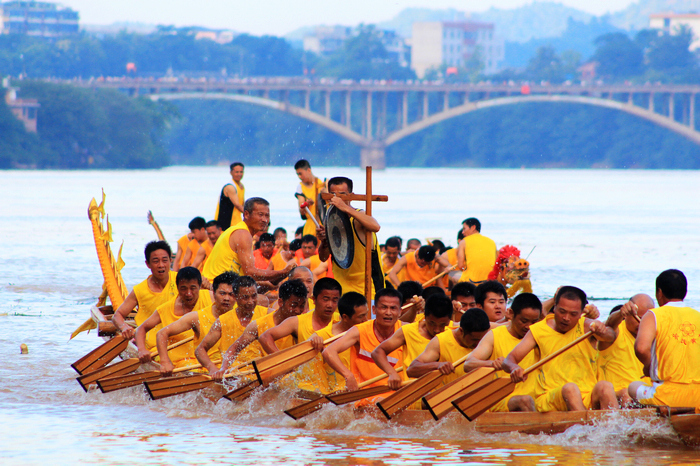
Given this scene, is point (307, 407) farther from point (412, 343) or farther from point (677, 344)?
point (677, 344)

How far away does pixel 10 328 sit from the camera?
13367mm

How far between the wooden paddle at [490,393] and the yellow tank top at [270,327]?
178cm

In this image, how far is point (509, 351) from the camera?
707cm

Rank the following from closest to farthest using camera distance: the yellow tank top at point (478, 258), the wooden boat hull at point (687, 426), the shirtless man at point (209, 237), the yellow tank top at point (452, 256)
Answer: the wooden boat hull at point (687, 426) < the yellow tank top at point (478, 258) < the shirtless man at point (209, 237) < the yellow tank top at point (452, 256)

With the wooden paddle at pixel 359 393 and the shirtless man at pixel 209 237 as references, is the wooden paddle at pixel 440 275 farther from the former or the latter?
the wooden paddle at pixel 359 393

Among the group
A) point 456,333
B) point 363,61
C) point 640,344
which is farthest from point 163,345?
point 363,61

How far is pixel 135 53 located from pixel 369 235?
103709mm

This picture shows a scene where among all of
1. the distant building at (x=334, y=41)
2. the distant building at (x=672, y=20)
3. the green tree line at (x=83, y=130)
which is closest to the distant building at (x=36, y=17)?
the distant building at (x=334, y=41)

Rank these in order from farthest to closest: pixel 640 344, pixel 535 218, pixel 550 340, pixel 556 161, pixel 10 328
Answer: pixel 556 161 → pixel 535 218 → pixel 10 328 → pixel 550 340 → pixel 640 344

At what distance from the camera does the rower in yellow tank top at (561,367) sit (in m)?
6.88

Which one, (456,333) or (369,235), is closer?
(456,333)

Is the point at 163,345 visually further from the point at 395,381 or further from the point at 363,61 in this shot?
the point at 363,61

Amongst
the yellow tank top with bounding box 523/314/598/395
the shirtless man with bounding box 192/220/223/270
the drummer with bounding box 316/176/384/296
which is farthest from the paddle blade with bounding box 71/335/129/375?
the yellow tank top with bounding box 523/314/598/395

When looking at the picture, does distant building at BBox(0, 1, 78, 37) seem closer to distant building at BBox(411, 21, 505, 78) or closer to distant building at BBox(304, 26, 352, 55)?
distant building at BBox(304, 26, 352, 55)
